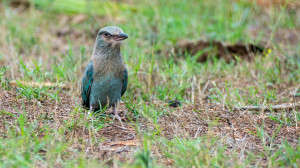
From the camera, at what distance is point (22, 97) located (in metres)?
4.25

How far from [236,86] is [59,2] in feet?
15.1

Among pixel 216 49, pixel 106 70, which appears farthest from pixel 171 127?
pixel 216 49

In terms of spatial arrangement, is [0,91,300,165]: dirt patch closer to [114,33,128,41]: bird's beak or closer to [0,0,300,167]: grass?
[0,0,300,167]: grass

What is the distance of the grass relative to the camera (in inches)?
123

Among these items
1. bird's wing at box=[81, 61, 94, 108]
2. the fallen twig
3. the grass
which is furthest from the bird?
the fallen twig

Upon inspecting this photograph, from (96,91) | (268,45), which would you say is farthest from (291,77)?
(96,91)

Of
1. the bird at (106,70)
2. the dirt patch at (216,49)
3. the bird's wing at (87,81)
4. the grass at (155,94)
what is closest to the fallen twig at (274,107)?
the grass at (155,94)

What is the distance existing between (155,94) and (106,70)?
839 mm

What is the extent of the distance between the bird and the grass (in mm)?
218

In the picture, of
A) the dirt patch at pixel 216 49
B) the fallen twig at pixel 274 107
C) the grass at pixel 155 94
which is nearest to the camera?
the grass at pixel 155 94

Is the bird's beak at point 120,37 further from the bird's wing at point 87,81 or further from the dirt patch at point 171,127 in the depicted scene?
the dirt patch at point 171,127

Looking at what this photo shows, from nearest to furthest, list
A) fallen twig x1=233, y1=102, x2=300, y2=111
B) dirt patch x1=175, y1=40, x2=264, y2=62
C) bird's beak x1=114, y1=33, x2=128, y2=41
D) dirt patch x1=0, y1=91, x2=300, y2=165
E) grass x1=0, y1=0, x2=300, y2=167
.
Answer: grass x1=0, y1=0, x2=300, y2=167 < dirt patch x1=0, y1=91, x2=300, y2=165 < bird's beak x1=114, y1=33, x2=128, y2=41 < fallen twig x1=233, y1=102, x2=300, y2=111 < dirt patch x1=175, y1=40, x2=264, y2=62

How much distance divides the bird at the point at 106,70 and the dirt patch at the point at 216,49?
2214mm

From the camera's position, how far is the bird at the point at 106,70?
14.0 feet
